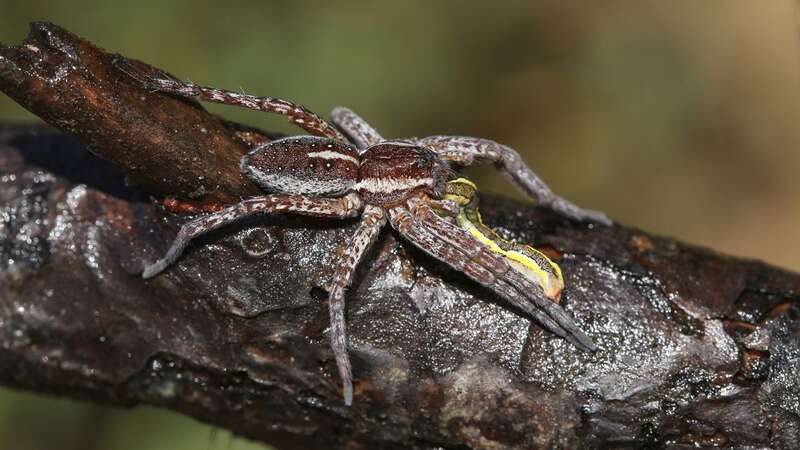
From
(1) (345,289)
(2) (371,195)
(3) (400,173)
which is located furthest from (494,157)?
(1) (345,289)

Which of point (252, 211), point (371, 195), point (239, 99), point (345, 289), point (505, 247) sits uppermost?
point (239, 99)

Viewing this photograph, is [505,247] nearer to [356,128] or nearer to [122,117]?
[356,128]

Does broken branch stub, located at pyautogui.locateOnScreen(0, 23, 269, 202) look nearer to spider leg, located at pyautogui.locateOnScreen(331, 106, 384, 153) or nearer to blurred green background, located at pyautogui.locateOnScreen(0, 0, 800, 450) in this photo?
spider leg, located at pyautogui.locateOnScreen(331, 106, 384, 153)

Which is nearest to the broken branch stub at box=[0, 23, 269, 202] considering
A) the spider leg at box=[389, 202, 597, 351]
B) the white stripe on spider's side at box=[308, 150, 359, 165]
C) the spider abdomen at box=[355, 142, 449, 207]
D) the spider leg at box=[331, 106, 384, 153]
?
the white stripe on spider's side at box=[308, 150, 359, 165]

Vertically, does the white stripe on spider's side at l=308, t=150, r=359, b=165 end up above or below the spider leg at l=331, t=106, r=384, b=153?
below

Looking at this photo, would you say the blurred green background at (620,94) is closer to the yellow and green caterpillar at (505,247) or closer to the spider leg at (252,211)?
the yellow and green caterpillar at (505,247)

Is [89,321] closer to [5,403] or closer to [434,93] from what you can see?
[5,403]

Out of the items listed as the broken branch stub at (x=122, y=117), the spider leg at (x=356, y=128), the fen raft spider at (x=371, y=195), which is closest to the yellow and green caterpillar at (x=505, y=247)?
the fen raft spider at (x=371, y=195)
